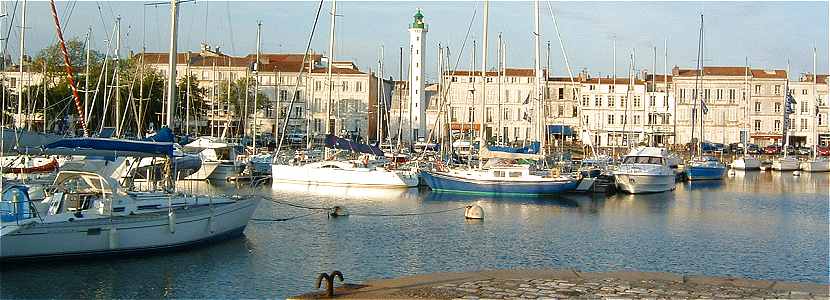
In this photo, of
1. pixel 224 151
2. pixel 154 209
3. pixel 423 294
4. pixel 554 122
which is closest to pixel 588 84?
pixel 554 122

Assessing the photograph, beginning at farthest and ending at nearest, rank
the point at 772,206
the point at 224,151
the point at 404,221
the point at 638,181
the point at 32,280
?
the point at 224,151 < the point at 638,181 < the point at 772,206 < the point at 404,221 < the point at 32,280

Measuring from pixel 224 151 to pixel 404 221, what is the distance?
26976mm

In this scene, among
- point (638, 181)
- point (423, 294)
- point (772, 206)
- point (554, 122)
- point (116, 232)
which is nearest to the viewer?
point (423, 294)

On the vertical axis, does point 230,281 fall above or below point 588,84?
below

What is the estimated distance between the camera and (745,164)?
88438 millimetres

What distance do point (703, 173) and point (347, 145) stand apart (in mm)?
31339

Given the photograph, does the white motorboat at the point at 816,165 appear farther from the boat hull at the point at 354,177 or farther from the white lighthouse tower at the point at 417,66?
the boat hull at the point at 354,177

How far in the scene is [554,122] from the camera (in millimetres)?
109062

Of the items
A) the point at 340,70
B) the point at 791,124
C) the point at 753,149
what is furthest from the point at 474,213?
the point at 791,124

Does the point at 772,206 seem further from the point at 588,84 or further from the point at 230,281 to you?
the point at 588,84

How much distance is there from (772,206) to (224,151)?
32764mm

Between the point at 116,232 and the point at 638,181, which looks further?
the point at 638,181

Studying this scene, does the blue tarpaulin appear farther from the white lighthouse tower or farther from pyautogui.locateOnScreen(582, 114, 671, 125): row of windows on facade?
the white lighthouse tower

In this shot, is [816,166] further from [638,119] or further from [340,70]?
[340,70]
